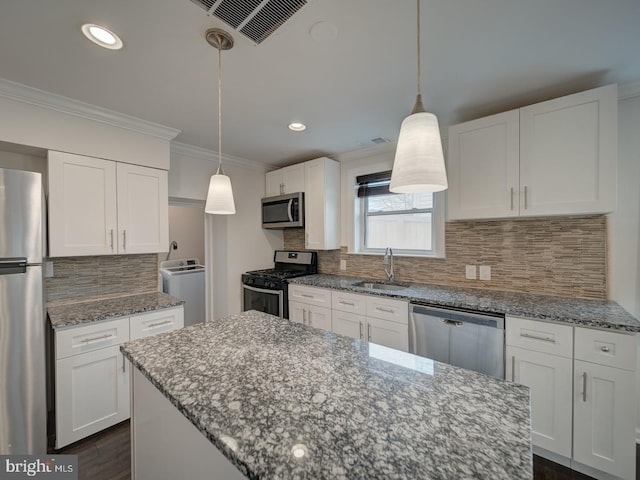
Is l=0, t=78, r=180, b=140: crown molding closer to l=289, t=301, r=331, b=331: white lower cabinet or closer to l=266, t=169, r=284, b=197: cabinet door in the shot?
l=266, t=169, r=284, b=197: cabinet door

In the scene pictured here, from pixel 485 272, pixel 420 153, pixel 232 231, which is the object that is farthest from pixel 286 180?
pixel 420 153

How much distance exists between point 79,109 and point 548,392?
371 centimetres

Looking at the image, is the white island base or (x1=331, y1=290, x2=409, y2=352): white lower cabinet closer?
the white island base

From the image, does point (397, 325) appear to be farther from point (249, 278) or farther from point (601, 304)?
point (249, 278)

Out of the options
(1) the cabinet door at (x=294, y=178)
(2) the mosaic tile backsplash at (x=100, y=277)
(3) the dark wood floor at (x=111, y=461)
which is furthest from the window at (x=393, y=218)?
(2) the mosaic tile backsplash at (x=100, y=277)

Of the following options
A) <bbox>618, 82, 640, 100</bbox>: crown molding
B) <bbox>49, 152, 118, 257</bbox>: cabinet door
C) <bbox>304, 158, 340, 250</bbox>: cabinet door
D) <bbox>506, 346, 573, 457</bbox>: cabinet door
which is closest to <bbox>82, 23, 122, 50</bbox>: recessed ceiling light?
<bbox>49, 152, 118, 257</bbox>: cabinet door

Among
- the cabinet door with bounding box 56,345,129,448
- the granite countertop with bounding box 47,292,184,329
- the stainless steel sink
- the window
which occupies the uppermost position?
the window

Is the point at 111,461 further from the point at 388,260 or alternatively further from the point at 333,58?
the point at 333,58

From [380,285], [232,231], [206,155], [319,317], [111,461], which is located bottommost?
[111,461]

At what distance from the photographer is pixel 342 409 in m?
0.76

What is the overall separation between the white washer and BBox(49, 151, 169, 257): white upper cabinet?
4.46 ft

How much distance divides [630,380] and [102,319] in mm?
3203

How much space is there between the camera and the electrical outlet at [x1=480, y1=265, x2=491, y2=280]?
2.37 meters

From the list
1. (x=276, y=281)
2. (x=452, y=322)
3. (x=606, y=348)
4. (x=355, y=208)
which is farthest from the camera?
(x=355, y=208)
